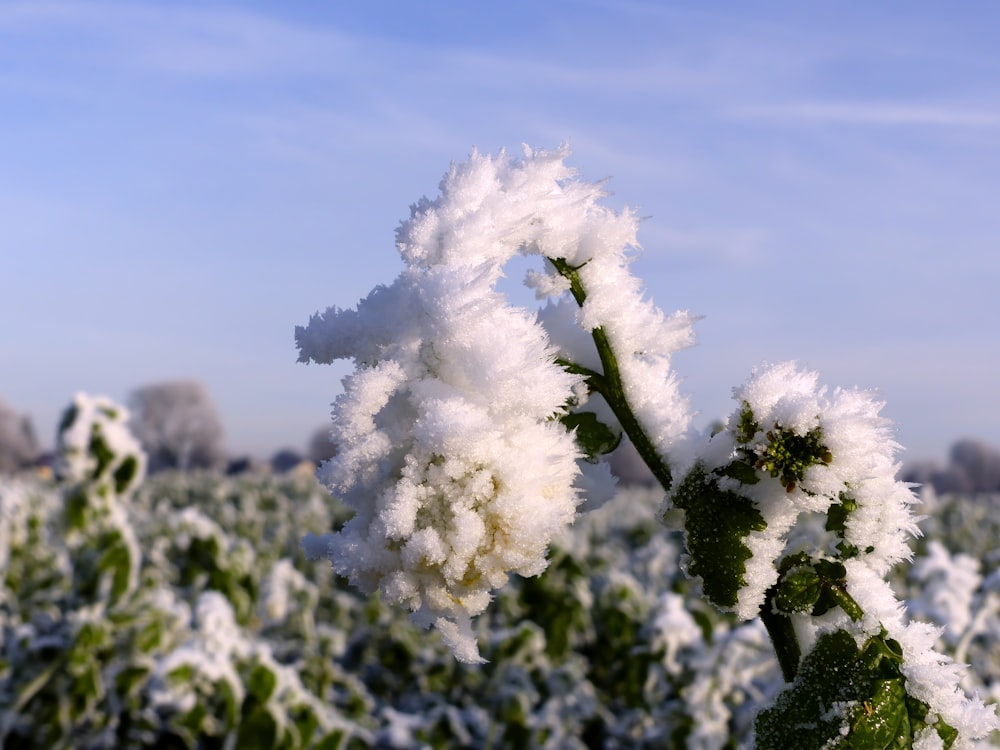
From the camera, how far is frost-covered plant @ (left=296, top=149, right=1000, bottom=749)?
120cm

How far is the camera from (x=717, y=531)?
4.12 ft

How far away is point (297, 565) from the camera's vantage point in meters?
8.69

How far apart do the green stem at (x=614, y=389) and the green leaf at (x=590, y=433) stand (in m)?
0.04

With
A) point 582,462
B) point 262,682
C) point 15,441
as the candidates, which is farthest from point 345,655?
point 15,441

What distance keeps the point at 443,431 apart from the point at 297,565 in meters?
7.82

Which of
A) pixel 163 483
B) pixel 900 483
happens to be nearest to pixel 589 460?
pixel 900 483

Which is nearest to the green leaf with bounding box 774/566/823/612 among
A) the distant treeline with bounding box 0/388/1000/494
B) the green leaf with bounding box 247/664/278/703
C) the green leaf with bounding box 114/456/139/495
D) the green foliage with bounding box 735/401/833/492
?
the green foliage with bounding box 735/401/833/492

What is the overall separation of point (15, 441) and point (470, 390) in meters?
34.7

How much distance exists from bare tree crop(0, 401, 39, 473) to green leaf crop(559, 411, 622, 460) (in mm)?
32684

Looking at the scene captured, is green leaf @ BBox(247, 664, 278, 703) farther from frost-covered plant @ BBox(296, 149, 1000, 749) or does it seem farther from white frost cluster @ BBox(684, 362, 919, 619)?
white frost cluster @ BBox(684, 362, 919, 619)

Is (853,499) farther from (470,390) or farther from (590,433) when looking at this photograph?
(470,390)

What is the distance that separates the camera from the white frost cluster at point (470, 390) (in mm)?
1194

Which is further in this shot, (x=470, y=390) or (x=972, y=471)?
(x=972, y=471)

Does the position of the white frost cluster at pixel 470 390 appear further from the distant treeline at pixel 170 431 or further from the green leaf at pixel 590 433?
the distant treeline at pixel 170 431
